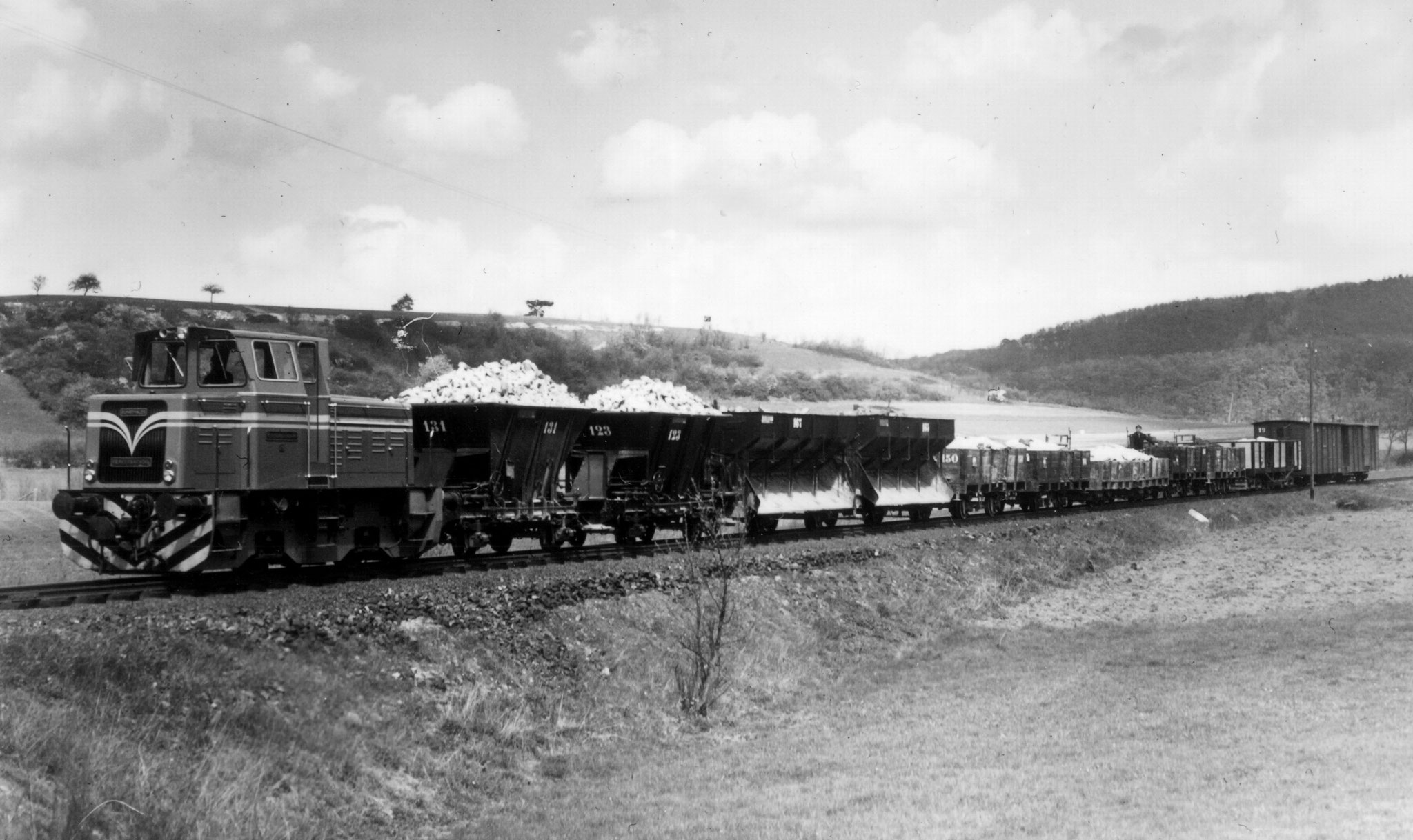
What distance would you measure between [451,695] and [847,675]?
26.1 feet

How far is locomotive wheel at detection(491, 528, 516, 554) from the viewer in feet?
67.9

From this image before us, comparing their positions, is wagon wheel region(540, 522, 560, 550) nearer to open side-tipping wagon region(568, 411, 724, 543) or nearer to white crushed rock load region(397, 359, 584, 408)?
open side-tipping wagon region(568, 411, 724, 543)

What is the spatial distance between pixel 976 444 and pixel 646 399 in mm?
20582

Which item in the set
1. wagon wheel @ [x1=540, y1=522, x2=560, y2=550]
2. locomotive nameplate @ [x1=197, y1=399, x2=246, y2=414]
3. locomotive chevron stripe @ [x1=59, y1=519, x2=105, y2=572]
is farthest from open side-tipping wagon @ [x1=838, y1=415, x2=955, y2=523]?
locomotive chevron stripe @ [x1=59, y1=519, x2=105, y2=572]

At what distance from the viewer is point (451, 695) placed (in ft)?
42.9

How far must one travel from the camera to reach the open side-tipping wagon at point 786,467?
27000 millimetres

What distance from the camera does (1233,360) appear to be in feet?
526

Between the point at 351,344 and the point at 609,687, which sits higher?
the point at 351,344

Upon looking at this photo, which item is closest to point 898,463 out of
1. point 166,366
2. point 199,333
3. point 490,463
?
point 490,463

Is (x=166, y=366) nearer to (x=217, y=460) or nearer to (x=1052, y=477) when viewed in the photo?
(x=217, y=460)

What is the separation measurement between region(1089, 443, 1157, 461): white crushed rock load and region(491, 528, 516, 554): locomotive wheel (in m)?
30.1

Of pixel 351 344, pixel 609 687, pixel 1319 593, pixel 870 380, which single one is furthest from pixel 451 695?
pixel 870 380

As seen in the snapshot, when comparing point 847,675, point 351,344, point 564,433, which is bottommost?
point 847,675

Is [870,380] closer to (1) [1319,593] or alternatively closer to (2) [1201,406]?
(1) [1319,593]
